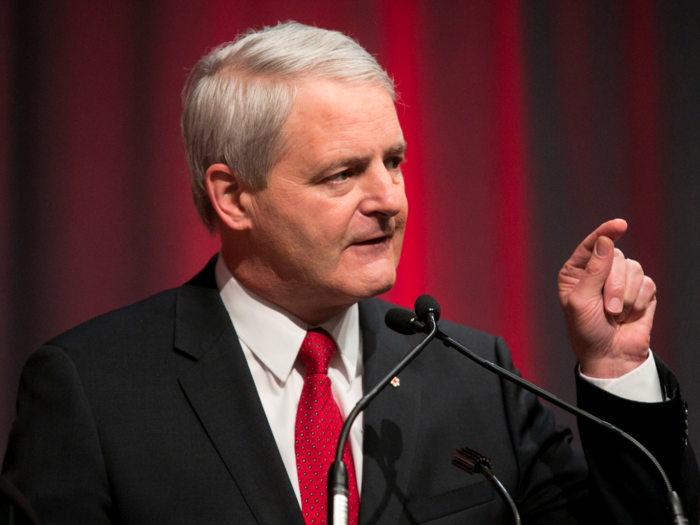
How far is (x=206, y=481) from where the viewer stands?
143cm

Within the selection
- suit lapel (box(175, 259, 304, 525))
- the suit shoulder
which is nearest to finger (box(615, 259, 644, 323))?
suit lapel (box(175, 259, 304, 525))

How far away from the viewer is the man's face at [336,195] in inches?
59.3

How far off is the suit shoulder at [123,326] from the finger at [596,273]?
88 cm

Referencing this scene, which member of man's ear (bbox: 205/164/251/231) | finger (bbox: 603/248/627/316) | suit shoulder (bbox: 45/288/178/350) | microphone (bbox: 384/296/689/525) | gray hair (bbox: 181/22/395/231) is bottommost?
suit shoulder (bbox: 45/288/178/350)

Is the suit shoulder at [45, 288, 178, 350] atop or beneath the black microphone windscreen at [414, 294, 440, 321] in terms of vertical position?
beneath

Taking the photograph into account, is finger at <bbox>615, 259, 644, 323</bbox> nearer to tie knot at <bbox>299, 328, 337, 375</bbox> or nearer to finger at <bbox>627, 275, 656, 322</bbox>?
finger at <bbox>627, 275, 656, 322</bbox>

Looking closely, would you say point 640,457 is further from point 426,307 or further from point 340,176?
point 340,176

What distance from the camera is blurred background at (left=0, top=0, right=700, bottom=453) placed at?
92.4 inches

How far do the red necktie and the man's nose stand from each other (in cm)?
32

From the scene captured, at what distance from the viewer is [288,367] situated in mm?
1574

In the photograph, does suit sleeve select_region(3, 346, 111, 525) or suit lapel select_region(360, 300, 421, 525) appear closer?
suit sleeve select_region(3, 346, 111, 525)

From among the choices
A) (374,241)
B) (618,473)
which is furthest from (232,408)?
(618,473)

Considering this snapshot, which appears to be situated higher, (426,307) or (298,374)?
(426,307)

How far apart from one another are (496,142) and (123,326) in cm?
153
